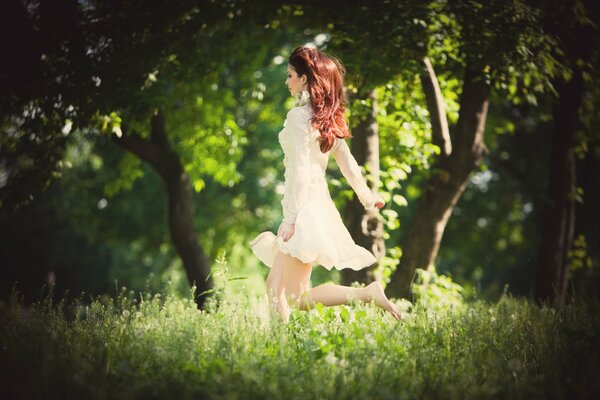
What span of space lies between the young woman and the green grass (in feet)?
0.60

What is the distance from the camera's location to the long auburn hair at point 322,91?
14.1 feet

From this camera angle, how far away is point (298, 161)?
4.23m

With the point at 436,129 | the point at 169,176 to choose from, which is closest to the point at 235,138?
the point at 169,176

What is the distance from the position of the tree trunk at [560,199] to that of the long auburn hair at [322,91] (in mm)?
6260

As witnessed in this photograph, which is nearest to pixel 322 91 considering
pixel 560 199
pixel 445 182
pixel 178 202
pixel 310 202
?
pixel 310 202

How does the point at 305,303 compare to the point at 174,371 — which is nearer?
the point at 174,371

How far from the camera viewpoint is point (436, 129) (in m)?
7.36

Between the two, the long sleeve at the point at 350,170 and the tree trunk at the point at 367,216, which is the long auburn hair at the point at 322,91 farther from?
the tree trunk at the point at 367,216

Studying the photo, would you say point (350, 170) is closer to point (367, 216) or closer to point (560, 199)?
→ point (367, 216)

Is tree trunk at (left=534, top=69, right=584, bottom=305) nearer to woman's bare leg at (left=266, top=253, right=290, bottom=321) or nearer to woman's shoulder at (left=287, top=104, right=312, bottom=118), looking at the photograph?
woman's bare leg at (left=266, top=253, right=290, bottom=321)

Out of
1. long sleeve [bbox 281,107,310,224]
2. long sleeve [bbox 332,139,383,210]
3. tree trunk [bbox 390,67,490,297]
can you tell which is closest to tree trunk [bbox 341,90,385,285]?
tree trunk [bbox 390,67,490,297]

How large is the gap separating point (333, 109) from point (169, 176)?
552 centimetres

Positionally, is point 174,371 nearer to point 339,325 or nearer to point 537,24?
point 339,325

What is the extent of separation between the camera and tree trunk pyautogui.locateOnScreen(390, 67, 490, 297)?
722 cm
